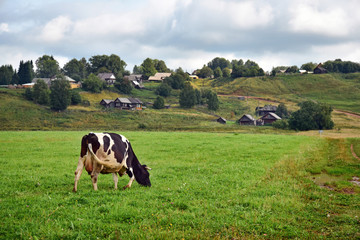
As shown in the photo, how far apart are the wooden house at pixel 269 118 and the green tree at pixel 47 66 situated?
425 ft

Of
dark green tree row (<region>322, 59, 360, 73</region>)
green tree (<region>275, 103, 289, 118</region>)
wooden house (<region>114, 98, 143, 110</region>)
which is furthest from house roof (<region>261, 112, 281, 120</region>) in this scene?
dark green tree row (<region>322, 59, 360, 73</region>)

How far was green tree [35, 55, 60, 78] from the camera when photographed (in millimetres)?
184625

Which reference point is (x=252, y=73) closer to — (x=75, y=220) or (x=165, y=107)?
(x=165, y=107)

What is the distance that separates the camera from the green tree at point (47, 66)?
185 metres

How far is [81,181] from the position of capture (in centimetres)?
1472

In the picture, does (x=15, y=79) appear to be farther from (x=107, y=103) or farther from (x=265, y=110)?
(x=265, y=110)

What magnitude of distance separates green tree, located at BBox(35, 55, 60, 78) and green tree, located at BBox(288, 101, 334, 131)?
148186 millimetres

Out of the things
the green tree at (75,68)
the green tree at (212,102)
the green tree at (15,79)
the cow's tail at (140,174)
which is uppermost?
the green tree at (75,68)

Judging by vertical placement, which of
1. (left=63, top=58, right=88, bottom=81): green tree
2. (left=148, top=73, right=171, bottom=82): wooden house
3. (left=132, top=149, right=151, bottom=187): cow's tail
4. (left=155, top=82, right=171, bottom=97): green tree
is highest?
(left=63, top=58, right=88, bottom=81): green tree

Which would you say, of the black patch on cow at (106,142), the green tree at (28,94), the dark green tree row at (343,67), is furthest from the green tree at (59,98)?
the dark green tree row at (343,67)

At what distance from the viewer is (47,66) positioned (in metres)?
184

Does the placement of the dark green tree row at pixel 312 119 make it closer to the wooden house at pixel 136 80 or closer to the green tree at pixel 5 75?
the wooden house at pixel 136 80

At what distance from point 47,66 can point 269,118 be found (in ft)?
→ 455

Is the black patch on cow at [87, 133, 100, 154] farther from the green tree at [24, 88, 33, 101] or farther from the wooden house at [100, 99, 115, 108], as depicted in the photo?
→ the wooden house at [100, 99, 115, 108]
